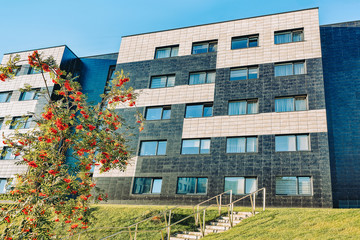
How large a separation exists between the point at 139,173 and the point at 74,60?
1467 cm

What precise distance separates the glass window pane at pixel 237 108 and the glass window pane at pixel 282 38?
5288 mm

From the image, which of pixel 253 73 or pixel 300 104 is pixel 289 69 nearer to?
pixel 253 73

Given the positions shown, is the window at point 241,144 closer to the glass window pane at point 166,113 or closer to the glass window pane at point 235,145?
the glass window pane at point 235,145

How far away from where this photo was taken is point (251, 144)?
1908cm

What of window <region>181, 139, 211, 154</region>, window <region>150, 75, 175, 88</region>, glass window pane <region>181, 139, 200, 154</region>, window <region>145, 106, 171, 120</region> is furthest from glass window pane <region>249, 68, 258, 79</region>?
window <region>145, 106, 171, 120</region>

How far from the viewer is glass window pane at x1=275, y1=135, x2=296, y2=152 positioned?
18219mm

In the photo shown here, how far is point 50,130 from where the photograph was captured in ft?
26.3

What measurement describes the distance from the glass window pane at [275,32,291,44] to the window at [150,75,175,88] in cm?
806

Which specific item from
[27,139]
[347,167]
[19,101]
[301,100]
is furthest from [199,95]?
[19,101]

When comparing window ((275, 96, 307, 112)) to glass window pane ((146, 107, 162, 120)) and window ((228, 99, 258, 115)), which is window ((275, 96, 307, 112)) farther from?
glass window pane ((146, 107, 162, 120))

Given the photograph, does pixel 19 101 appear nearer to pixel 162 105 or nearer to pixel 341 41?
pixel 162 105

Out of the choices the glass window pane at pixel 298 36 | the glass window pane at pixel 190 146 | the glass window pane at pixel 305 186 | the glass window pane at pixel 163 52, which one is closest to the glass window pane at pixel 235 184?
the glass window pane at pixel 190 146

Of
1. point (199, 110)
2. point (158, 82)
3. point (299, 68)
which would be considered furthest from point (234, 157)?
point (158, 82)

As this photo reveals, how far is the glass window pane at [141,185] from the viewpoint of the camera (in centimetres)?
2017
